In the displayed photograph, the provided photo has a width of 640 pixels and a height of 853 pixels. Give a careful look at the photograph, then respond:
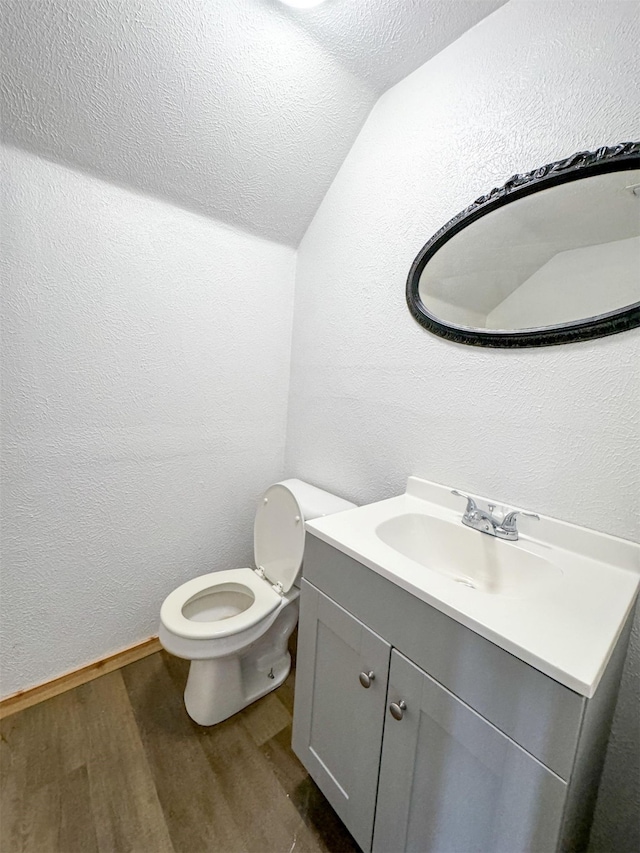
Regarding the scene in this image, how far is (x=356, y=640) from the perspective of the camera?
800 mm

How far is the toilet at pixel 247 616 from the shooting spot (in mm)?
1129

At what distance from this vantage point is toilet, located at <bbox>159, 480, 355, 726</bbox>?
1.13m

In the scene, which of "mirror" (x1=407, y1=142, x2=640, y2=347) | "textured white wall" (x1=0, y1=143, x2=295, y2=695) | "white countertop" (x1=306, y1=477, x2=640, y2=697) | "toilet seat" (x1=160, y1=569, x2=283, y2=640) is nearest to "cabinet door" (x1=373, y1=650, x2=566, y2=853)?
"white countertop" (x1=306, y1=477, x2=640, y2=697)

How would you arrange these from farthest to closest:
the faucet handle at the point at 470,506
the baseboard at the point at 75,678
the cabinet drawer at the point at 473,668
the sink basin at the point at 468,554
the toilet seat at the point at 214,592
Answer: the baseboard at the point at 75,678 < the toilet seat at the point at 214,592 < the faucet handle at the point at 470,506 < the sink basin at the point at 468,554 < the cabinet drawer at the point at 473,668

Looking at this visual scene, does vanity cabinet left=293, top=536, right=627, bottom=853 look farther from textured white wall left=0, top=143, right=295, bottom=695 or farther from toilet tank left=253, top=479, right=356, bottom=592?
textured white wall left=0, top=143, right=295, bottom=695

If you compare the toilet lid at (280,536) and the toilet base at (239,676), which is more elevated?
the toilet lid at (280,536)

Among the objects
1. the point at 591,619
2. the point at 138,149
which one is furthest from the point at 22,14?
the point at 591,619

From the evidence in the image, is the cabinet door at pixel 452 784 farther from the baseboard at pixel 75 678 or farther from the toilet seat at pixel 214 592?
the baseboard at pixel 75 678

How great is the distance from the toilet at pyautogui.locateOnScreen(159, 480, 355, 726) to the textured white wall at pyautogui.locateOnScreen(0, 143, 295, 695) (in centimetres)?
29

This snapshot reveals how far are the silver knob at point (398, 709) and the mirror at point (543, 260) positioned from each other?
3.00ft

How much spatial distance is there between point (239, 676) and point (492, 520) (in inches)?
42.2

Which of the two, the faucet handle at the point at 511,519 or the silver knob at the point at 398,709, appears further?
the faucet handle at the point at 511,519

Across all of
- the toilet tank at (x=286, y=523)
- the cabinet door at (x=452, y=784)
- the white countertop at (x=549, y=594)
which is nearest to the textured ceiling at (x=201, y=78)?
the toilet tank at (x=286, y=523)

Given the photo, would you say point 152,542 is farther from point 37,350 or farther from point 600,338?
point 600,338
